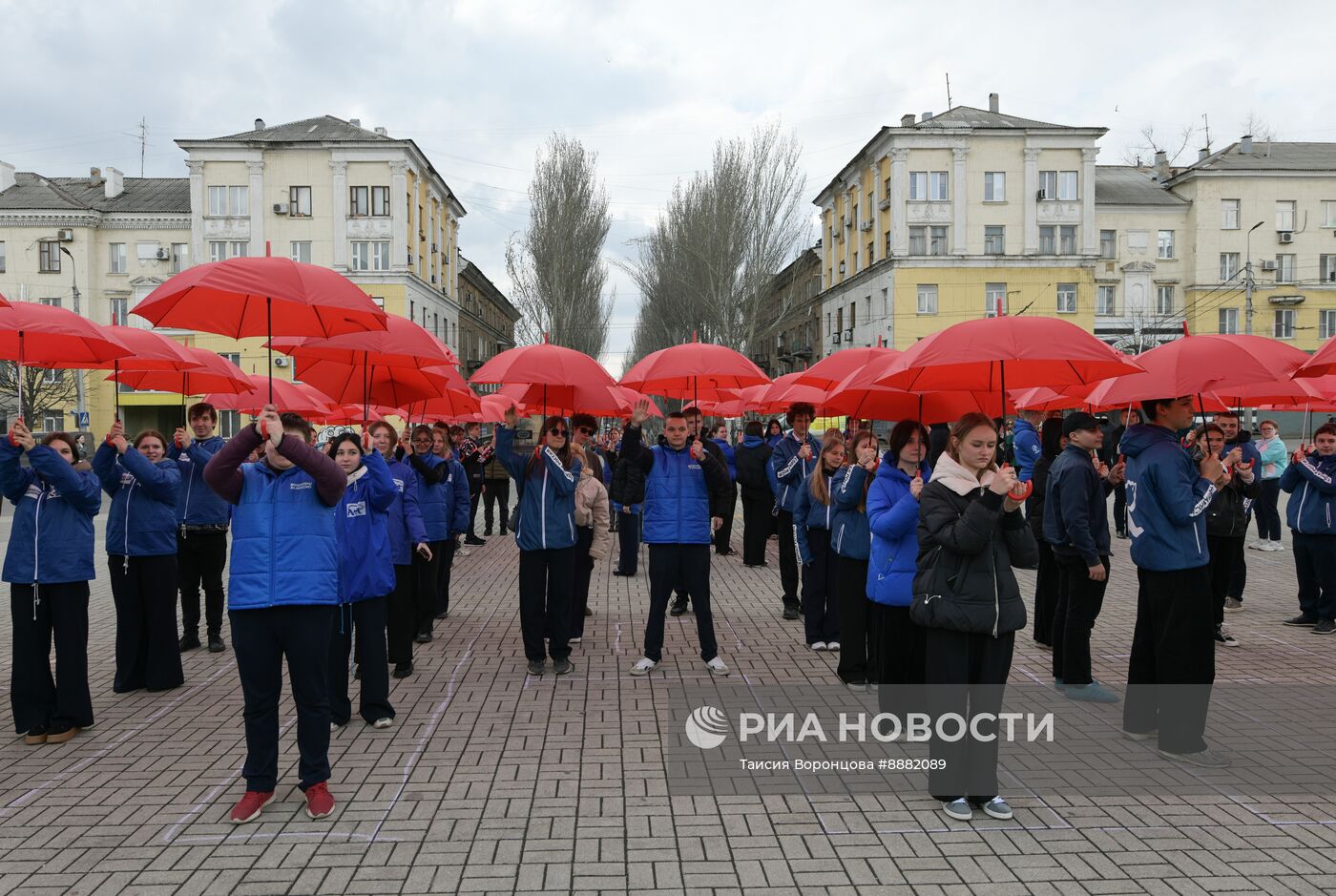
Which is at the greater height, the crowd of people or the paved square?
the crowd of people

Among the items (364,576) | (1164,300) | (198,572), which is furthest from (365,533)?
(1164,300)

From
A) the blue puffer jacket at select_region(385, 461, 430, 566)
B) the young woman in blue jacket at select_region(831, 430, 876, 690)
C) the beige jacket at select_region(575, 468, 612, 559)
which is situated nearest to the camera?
the young woman in blue jacket at select_region(831, 430, 876, 690)

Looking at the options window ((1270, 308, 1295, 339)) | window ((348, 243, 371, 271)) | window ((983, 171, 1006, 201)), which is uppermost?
window ((983, 171, 1006, 201))

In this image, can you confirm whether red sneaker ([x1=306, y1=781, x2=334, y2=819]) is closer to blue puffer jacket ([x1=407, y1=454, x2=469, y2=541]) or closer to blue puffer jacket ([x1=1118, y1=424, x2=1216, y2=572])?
blue puffer jacket ([x1=407, y1=454, x2=469, y2=541])

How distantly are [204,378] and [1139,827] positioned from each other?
27.2ft

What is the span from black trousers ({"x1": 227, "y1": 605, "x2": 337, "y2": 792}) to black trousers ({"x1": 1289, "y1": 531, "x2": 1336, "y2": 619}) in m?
9.09

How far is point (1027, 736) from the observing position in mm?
5707

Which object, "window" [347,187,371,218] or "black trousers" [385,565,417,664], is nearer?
"black trousers" [385,565,417,664]

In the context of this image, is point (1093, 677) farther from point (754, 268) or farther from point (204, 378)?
point (754, 268)

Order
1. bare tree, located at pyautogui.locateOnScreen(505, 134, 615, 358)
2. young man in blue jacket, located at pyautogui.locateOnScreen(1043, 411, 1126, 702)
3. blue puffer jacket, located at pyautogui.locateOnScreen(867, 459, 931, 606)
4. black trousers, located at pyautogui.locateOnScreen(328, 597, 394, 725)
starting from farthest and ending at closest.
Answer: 1. bare tree, located at pyautogui.locateOnScreen(505, 134, 615, 358)
2. young man in blue jacket, located at pyautogui.locateOnScreen(1043, 411, 1126, 702)
3. black trousers, located at pyautogui.locateOnScreen(328, 597, 394, 725)
4. blue puffer jacket, located at pyautogui.locateOnScreen(867, 459, 931, 606)

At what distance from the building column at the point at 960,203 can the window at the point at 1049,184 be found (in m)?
4.07

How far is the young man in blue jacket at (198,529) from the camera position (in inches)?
314

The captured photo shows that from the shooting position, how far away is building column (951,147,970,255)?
49.0m

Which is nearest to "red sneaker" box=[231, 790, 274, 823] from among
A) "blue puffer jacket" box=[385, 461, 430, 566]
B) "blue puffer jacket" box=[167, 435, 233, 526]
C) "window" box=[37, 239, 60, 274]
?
"blue puffer jacket" box=[385, 461, 430, 566]
